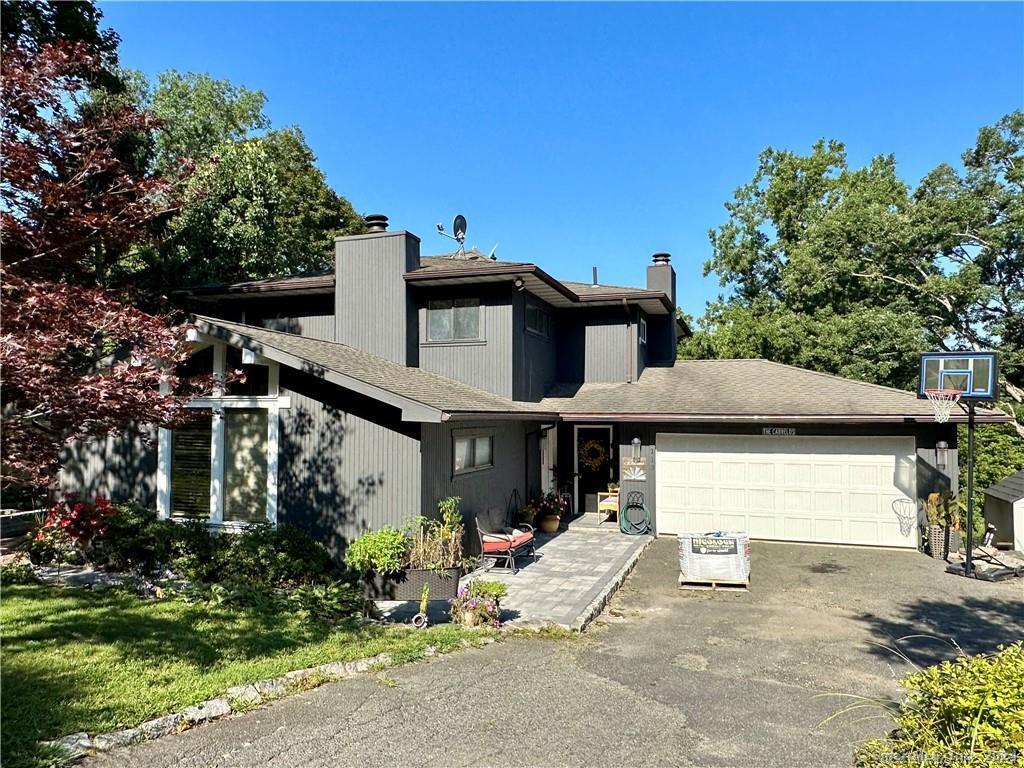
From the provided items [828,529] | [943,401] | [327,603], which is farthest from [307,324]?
[943,401]

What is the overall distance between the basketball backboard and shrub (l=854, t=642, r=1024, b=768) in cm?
882

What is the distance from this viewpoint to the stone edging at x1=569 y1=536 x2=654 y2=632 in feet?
26.0

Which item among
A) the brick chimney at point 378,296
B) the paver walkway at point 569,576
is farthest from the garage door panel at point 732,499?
the brick chimney at point 378,296

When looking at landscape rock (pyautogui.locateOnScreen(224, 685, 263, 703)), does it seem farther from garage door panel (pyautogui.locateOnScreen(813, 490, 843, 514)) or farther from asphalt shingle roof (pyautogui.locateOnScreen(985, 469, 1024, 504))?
asphalt shingle roof (pyautogui.locateOnScreen(985, 469, 1024, 504))

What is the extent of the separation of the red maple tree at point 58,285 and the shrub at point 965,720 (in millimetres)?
6899

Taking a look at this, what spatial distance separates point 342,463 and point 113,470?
4.67 m

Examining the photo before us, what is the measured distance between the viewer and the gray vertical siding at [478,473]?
998 cm

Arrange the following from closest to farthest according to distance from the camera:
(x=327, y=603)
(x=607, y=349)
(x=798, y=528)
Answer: (x=327, y=603) < (x=798, y=528) < (x=607, y=349)

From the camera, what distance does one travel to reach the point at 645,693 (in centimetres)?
592

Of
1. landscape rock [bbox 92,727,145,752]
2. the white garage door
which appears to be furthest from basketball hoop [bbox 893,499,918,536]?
landscape rock [bbox 92,727,145,752]

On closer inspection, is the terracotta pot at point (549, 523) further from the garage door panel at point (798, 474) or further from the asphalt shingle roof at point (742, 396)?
the garage door panel at point (798, 474)

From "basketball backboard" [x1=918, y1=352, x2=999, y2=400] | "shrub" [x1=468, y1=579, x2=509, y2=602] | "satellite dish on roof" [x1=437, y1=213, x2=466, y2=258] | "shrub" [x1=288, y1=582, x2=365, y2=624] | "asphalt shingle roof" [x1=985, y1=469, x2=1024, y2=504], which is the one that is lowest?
"shrub" [x1=288, y1=582, x2=365, y2=624]

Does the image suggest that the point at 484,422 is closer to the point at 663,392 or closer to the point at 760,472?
the point at 663,392

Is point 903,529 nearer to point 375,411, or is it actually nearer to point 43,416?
point 375,411
